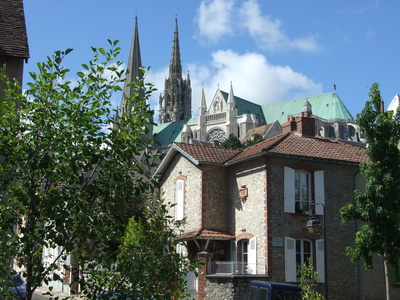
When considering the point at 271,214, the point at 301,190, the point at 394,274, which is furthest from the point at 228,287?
the point at 394,274

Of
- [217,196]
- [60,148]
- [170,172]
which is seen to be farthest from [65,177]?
[170,172]

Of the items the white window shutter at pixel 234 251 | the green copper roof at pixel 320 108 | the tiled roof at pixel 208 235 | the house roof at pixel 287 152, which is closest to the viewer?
the house roof at pixel 287 152

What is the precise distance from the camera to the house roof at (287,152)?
21703 mm

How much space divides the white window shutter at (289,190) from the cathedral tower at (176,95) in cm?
11962

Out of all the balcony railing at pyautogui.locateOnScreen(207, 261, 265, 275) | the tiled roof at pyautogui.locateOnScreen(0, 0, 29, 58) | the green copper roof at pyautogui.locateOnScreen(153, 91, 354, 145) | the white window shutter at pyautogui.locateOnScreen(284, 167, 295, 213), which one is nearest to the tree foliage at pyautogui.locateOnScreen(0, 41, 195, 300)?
the tiled roof at pyautogui.locateOnScreen(0, 0, 29, 58)

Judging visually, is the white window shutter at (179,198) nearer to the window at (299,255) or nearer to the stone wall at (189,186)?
the stone wall at (189,186)

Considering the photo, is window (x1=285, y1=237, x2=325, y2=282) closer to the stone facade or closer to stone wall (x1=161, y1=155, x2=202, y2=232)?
the stone facade

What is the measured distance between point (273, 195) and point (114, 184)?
13969mm

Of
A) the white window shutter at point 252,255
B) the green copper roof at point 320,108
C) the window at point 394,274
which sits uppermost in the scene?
the green copper roof at point 320,108

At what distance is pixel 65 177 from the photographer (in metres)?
7.45

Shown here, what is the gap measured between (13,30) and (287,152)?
467 inches

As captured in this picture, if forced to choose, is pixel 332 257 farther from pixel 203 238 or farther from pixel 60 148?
pixel 60 148

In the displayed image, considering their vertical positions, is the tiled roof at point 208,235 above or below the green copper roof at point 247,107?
below

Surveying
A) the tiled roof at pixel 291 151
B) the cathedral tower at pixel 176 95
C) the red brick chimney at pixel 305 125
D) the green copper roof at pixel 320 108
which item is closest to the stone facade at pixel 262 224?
the tiled roof at pixel 291 151
